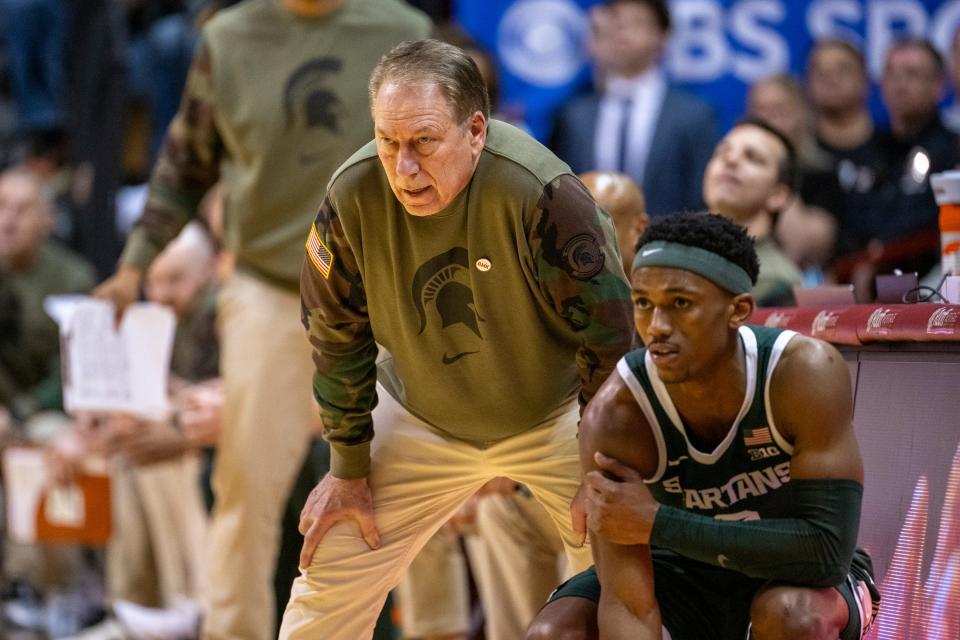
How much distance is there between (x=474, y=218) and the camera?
3.26 m

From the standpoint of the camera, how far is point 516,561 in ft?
15.5

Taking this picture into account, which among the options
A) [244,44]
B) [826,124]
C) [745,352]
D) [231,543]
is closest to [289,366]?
[231,543]

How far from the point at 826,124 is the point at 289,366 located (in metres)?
2.87

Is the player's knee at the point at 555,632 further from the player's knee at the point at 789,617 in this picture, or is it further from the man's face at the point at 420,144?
the man's face at the point at 420,144

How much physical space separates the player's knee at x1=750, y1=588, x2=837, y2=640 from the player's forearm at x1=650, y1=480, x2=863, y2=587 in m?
0.04

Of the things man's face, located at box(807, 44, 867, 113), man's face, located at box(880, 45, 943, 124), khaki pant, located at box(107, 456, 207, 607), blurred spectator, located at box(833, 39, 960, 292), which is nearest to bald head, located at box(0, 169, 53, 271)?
khaki pant, located at box(107, 456, 207, 607)

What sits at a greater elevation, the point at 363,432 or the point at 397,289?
the point at 397,289

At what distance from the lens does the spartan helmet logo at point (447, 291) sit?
3326mm

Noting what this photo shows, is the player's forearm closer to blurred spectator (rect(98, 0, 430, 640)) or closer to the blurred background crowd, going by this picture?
the blurred background crowd

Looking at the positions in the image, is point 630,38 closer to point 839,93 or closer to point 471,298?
point 839,93

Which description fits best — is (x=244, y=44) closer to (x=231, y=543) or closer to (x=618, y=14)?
(x=231, y=543)

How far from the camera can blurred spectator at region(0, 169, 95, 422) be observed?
7.13 metres

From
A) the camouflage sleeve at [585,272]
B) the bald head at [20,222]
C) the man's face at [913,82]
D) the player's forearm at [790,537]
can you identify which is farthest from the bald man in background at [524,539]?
the bald head at [20,222]

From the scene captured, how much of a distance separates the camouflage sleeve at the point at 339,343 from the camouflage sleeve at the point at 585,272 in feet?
1.45
